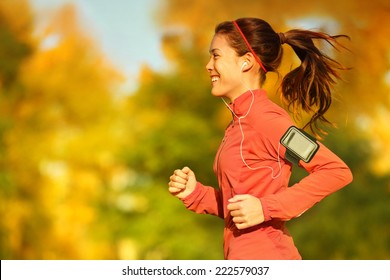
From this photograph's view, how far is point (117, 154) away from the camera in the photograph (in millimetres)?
6449

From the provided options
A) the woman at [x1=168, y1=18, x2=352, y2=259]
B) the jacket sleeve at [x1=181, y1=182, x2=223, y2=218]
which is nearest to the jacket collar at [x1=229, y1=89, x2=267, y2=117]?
the woman at [x1=168, y1=18, x2=352, y2=259]

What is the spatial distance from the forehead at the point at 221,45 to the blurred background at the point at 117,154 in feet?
14.2

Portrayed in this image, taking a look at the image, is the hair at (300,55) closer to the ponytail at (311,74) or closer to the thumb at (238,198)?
the ponytail at (311,74)

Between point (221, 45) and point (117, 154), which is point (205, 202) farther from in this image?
point (117, 154)

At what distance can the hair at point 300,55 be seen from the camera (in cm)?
165

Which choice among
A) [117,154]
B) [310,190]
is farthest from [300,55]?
[117,154]

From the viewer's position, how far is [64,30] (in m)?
6.32

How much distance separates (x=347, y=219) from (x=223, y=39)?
15.3 ft

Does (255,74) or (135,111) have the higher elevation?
(135,111)

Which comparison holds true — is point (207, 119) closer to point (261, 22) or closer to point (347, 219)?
point (347, 219)

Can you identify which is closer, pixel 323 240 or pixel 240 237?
pixel 240 237

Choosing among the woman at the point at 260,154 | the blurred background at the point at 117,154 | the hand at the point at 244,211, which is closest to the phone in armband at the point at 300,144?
the woman at the point at 260,154
